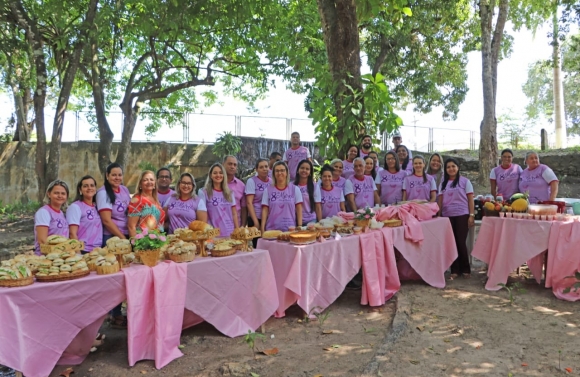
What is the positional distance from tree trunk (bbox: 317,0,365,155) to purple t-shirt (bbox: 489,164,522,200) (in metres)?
2.37

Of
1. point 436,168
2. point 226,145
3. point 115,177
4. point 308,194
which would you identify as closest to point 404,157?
point 436,168

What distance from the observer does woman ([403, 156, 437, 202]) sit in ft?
21.4

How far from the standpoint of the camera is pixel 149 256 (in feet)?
12.3

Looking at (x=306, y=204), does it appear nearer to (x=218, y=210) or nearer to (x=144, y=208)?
(x=218, y=210)

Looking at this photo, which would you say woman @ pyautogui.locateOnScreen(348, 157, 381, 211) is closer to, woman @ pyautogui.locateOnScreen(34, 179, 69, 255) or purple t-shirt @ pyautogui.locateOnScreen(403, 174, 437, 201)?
purple t-shirt @ pyautogui.locateOnScreen(403, 174, 437, 201)

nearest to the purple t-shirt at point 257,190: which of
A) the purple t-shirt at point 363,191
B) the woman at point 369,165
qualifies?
the purple t-shirt at point 363,191

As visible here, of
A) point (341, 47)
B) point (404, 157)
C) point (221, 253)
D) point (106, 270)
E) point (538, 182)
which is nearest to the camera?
point (106, 270)

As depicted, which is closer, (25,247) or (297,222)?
(297,222)

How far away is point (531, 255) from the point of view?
558 cm

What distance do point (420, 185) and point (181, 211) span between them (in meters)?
3.35

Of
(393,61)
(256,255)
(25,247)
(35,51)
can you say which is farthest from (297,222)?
(393,61)

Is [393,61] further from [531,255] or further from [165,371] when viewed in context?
[165,371]

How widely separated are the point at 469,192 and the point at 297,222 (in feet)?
8.20

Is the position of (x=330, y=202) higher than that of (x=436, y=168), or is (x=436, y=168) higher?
(x=436, y=168)
